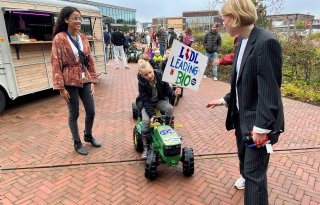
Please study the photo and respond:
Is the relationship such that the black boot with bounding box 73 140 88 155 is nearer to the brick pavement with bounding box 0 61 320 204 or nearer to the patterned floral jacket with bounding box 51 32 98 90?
the brick pavement with bounding box 0 61 320 204

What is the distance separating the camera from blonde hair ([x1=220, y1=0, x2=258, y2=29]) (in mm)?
1985

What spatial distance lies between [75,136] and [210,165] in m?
2.17

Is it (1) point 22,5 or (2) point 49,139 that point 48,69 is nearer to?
(1) point 22,5

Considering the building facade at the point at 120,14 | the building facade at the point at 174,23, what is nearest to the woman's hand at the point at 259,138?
the building facade at the point at 174,23

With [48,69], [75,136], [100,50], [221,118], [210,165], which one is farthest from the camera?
[100,50]

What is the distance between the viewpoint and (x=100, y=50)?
10.2 m

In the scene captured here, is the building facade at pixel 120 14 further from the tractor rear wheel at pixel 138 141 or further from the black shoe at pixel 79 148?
the tractor rear wheel at pixel 138 141

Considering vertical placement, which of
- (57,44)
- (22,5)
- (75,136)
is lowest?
(75,136)

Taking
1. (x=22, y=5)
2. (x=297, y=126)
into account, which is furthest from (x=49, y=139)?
(x=297, y=126)

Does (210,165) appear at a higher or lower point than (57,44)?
lower

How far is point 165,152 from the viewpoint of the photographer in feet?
11.2

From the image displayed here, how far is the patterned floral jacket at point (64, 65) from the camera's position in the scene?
3809mm

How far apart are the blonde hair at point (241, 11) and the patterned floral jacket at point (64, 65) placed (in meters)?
2.56

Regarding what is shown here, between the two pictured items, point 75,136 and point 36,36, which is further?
point 36,36
